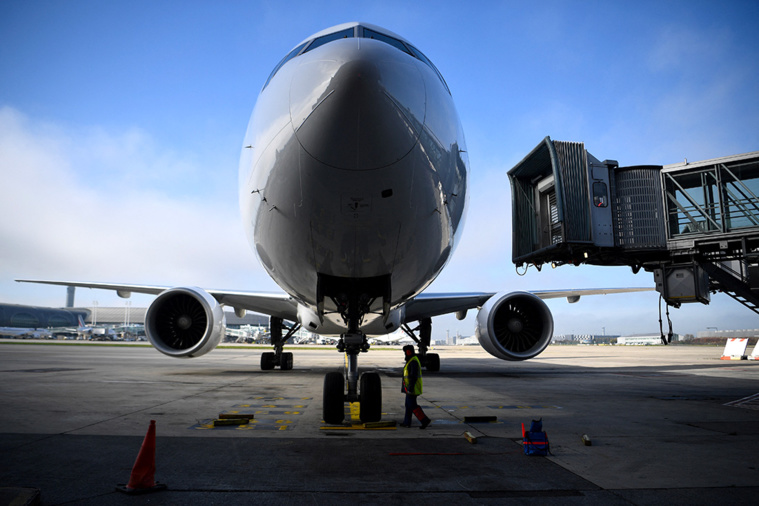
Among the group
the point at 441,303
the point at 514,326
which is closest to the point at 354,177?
the point at 514,326

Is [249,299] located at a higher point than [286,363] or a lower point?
higher

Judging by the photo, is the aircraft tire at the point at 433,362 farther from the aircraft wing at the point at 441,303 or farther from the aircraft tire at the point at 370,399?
the aircraft tire at the point at 370,399

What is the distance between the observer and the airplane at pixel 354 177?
11.8 ft

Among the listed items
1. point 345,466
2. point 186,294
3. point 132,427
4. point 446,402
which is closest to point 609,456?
point 345,466

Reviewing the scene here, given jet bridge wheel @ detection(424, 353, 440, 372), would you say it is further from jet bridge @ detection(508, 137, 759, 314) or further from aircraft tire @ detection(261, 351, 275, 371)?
jet bridge @ detection(508, 137, 759, 314)

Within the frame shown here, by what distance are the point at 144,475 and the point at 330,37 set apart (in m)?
3.84

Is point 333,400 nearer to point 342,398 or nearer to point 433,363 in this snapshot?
point 342,398

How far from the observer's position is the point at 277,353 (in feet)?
48.9

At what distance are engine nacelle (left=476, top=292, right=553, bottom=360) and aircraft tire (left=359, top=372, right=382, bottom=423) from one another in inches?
180

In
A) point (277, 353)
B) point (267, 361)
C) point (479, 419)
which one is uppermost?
point (277, 353)

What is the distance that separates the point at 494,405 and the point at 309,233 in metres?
4.63

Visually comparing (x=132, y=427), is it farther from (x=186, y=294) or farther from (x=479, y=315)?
(x=479, y=315)

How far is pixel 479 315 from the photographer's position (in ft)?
33.7

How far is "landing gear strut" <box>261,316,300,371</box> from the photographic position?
46.8 ft
